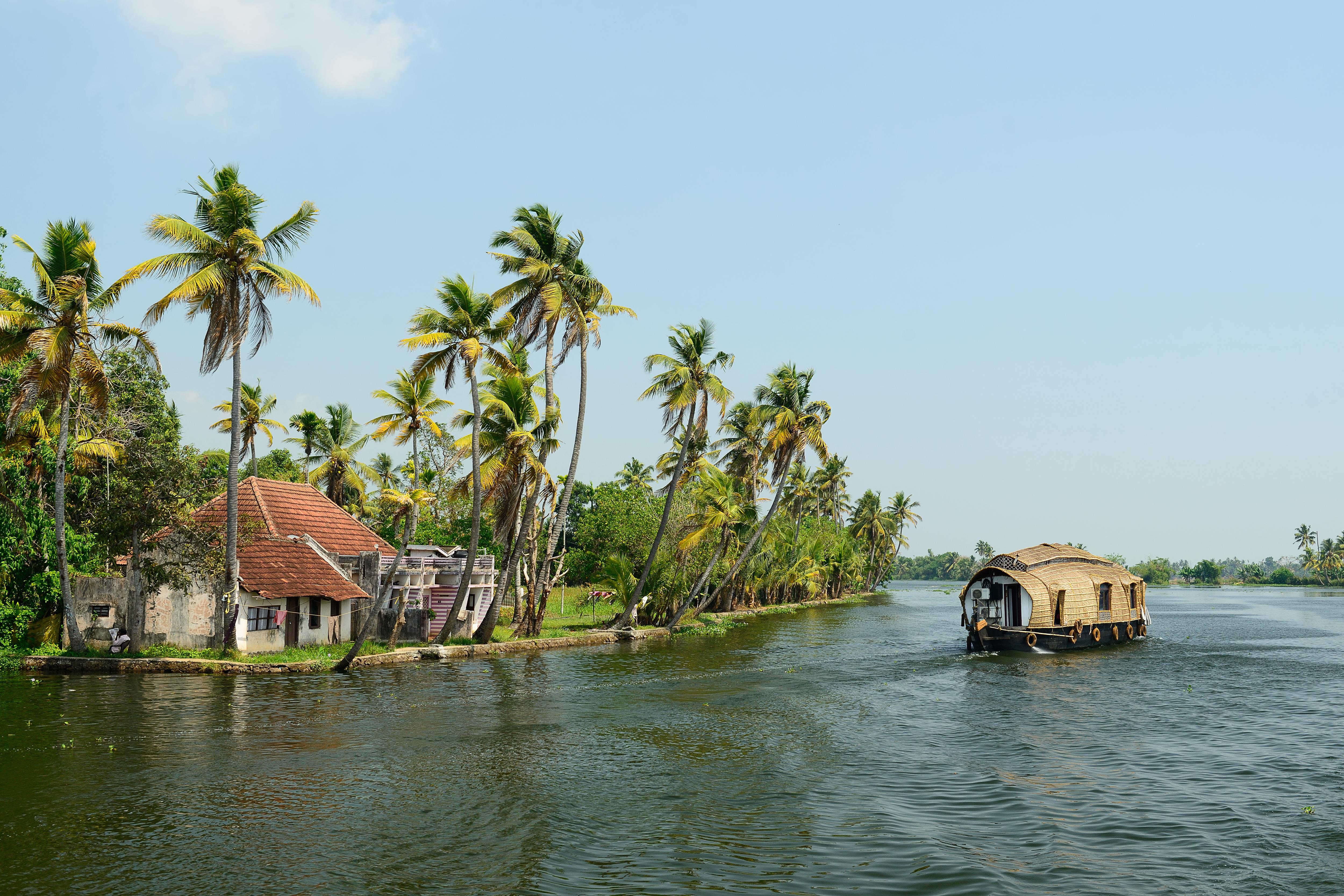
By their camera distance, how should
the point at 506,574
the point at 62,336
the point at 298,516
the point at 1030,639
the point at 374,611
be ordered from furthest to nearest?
the point at 1030,639 → the point at 506,574 → the point at 298,516 → the point at 374,611 → the point at 62,336

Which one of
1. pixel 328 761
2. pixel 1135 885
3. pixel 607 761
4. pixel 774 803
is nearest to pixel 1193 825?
pixel 1135 885

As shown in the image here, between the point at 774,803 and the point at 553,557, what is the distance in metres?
30.3

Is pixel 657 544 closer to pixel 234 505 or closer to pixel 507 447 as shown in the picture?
pixel 507 447

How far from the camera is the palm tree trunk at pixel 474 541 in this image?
35.5 meters

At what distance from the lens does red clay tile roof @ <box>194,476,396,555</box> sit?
36.5m

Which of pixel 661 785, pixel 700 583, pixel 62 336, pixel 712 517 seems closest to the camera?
pixel 661 785

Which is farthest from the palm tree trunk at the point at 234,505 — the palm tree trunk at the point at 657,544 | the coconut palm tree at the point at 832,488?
the coconut palm tree at the point at 832,488

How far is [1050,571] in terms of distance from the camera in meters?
43.7

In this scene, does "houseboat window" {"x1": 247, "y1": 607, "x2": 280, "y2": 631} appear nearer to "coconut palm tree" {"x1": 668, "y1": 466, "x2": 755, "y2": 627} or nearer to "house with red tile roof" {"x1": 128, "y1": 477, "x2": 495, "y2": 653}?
"house with red tile roof" {"x1": 128, "y1": 477, "x2": 495, "y2": 653}

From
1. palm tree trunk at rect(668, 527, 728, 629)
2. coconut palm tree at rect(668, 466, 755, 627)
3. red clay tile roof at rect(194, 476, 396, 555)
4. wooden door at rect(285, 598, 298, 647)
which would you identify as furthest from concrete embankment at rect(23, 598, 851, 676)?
coconut palm tree at rect(668, 466, 755, 627)

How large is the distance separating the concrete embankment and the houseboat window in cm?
244

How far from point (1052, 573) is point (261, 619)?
34.7 m

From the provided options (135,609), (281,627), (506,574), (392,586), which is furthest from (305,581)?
(506,574)

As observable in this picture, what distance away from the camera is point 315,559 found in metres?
36.5
